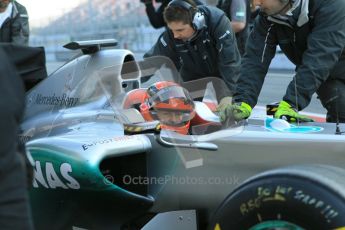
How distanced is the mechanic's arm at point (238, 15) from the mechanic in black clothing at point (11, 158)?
395 centimetres

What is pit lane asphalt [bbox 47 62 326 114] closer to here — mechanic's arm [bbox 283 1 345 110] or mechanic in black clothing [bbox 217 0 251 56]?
mechanic in black clothing [bbox 217 0 251 56]

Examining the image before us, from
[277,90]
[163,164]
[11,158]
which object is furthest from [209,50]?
[277,90]

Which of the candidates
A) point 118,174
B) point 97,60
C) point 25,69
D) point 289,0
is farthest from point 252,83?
point 25,69

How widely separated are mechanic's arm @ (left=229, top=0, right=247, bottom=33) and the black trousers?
1832 mm

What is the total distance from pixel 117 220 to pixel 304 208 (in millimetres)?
1027

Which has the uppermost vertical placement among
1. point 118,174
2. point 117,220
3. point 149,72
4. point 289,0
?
point 289,0

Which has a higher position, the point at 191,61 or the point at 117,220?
the point at 191,61

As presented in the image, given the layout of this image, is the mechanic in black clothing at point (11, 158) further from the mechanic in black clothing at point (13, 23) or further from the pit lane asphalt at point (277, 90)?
the pit lane asphalt at point (277, 90)

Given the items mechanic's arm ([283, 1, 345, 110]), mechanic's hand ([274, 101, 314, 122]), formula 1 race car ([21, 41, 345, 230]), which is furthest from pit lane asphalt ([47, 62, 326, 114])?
formula 1 race car ([21, 41, 345, 230])

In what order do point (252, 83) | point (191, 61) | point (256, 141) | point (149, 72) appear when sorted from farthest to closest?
point (191, 61), point (252, 83), point (149, 72), point (256, 141)

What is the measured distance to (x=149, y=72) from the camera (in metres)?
3.03

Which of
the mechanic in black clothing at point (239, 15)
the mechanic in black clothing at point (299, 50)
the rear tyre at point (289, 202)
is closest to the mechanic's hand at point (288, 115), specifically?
the mechanic in black clothing at point (299, 50)

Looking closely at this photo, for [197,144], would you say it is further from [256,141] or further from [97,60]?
[97,60]

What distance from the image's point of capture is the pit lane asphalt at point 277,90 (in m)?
6.99
